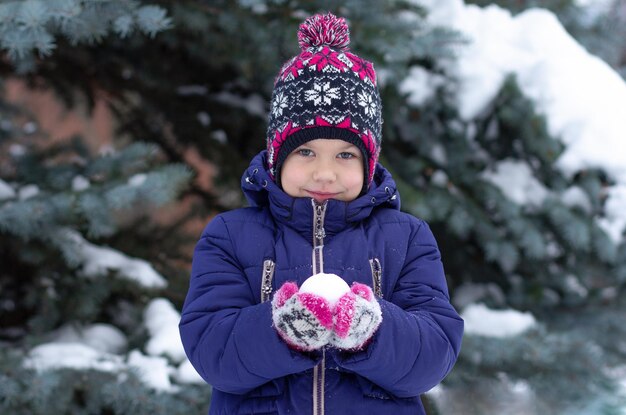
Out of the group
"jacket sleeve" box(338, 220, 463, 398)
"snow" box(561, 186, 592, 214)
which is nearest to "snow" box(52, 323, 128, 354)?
"jacket sleeve" box(338, 220, 463, 398)

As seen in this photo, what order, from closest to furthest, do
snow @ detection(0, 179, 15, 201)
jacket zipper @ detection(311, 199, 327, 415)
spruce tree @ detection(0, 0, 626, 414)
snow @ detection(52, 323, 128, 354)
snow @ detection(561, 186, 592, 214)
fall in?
jacket zipper @ detection(311, 199, 327, 415)
spruce tree @ detection(0, 0, 626, 414)
snow @ detection(0, 179, 15, 201)
snow @ detection(52, 323, 128, 354)
snow @ detection(561, 186, 592, 214)

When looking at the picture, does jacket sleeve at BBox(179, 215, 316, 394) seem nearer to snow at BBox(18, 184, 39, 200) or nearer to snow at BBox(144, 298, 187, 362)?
snow at BBox(144, 298, 187, 362)

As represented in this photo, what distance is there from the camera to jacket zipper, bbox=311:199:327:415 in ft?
4.23

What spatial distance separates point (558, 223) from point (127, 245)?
1998 millimetres

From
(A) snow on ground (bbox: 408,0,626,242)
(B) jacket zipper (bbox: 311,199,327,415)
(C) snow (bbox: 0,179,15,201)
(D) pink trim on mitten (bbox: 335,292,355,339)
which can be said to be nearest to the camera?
(D) pink trim on mitten (bbox: 335,292,355,339)

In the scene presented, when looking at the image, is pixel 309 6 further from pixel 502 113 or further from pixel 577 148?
pixel 577 148

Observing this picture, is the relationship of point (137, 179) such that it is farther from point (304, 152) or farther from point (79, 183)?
point (304, 152)

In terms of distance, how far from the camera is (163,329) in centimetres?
270

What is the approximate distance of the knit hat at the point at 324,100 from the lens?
1391 millimetres

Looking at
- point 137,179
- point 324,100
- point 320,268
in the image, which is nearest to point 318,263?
point 320,268

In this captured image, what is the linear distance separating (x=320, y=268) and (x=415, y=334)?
238 mm

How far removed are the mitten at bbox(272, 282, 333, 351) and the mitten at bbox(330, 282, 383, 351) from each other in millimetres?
16

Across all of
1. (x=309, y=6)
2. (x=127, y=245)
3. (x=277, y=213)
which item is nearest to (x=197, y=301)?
(x=277, y=213)

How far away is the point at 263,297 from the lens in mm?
1340
